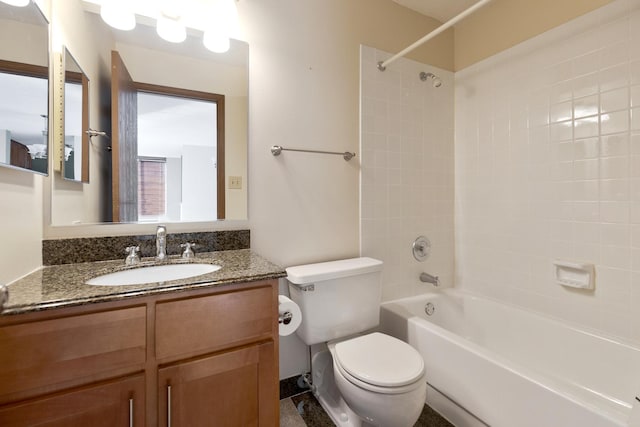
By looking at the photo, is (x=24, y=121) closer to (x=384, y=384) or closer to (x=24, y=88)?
(x=24, y=88)

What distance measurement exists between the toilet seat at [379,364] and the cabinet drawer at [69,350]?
0.81 m

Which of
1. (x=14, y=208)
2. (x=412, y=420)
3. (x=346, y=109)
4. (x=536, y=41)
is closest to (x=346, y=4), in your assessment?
(x=346, y=109)

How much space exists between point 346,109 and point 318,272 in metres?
1.02

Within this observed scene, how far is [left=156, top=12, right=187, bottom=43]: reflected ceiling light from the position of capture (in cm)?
133

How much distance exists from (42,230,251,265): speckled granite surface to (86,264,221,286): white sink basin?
0.45 feet

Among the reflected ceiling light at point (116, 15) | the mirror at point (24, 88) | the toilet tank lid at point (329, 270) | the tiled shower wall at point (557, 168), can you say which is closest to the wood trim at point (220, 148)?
the reflected ceiling light at point (116, 15)

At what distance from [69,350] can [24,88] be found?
83 cm

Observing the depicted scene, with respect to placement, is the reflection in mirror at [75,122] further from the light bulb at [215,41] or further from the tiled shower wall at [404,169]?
the tiled shower wall at [404,169]

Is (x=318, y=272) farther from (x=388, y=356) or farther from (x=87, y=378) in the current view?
(x=87, y=378)

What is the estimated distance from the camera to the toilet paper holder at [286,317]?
1338mm

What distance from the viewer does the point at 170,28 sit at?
134 cm

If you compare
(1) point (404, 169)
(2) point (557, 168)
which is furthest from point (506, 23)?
(1) point (404, 169)

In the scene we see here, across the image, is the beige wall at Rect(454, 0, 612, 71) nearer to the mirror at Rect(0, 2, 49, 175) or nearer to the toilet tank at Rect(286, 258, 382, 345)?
the toilet tank at Rect(286, 258, 382, 345)

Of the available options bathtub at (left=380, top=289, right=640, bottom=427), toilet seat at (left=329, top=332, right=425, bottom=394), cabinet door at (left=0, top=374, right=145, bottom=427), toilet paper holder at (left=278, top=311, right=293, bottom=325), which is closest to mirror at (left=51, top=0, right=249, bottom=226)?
toilet paper holder at (left=278, top=311, right=293, bottom=325)
